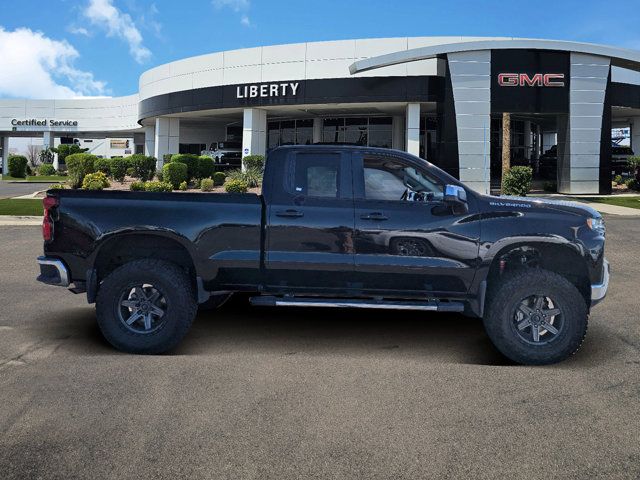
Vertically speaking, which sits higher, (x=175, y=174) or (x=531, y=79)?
(x=531, y=79)

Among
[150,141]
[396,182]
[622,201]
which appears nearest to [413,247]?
[396,182]

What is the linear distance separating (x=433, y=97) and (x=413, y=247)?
28.4 meters

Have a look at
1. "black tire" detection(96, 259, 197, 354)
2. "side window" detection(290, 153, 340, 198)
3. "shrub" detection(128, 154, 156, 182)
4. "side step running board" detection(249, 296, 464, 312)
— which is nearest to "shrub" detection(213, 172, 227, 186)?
"shrub" detection(128, 154, 156, 182)

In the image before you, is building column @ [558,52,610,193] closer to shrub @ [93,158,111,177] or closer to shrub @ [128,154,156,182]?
shrub @ [128,154,156,182]

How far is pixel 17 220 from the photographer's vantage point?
17562 millimetres

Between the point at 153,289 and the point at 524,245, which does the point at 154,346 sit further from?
the point at 524,245

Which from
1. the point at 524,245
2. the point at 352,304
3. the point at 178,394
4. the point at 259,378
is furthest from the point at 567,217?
the point at 178,394

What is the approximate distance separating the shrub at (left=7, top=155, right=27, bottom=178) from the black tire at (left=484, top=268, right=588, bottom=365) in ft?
190

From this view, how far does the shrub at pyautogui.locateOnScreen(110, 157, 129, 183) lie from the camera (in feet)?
107

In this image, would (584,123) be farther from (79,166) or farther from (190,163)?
(79,166)

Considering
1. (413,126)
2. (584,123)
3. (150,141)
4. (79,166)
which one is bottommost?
(79,166)

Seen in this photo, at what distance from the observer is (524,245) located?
5.33m

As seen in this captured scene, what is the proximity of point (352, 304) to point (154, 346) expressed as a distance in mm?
1898

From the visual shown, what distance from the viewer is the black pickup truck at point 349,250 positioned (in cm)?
522
